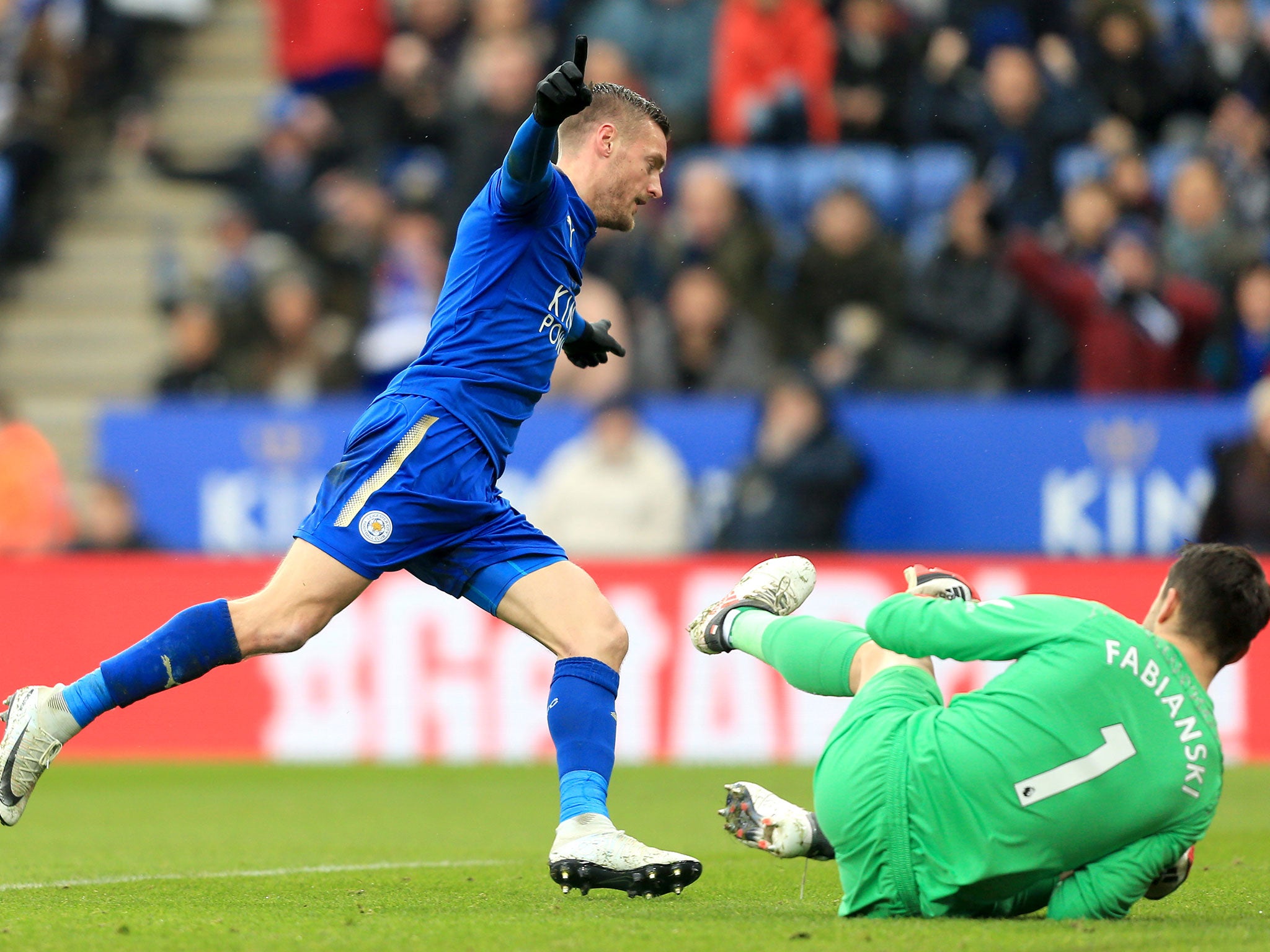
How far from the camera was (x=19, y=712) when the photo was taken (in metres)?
4.97

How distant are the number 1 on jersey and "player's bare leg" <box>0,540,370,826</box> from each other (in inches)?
71.1

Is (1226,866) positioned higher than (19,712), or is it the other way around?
(19,712)

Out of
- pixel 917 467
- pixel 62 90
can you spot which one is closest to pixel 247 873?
pixel 917 467

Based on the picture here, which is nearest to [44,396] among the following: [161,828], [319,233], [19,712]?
[319,233]

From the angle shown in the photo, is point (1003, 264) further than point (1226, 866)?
Yes

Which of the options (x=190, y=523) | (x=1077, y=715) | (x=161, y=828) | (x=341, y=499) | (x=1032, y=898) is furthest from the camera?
(x=190, y=523)

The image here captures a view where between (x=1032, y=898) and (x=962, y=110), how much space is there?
9380mm

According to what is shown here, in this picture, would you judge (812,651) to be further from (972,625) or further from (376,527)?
(376,527)

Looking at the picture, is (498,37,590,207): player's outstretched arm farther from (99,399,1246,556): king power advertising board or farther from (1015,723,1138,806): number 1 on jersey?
(99,399,1246,556): king power advertising board

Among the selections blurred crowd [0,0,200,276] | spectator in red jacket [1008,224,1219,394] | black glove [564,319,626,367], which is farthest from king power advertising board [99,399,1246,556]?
black glove [564,319,626,367]

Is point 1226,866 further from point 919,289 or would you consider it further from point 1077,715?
point 919,289

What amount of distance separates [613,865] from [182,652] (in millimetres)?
1231

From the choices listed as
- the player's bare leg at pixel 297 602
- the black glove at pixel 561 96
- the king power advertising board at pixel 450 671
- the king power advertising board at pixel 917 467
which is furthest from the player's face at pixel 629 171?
the king power advertising board at pixel 917 467

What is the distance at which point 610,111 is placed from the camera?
5117 millimetres
